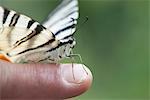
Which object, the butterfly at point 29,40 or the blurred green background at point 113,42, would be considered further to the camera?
the blurred green background at point 113,42

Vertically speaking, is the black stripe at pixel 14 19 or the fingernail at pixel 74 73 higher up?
the black stripe at pixel 14 19

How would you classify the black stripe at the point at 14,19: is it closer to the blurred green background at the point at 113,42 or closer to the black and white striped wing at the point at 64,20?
the black and white striped wing at the point at 64,20

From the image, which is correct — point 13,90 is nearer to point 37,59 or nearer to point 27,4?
point 37,59

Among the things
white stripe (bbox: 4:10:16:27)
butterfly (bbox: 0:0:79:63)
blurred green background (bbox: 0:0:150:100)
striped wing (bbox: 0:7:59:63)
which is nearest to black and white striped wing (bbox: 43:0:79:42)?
butterfly (bbox: 0:0:79:63)

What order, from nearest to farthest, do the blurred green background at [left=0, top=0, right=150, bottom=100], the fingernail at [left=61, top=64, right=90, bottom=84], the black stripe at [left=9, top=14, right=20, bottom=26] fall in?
the black stripe at [left=9, top=14, right=20, bottom=26], the fingernail at [left=61, top=64, right=90, bottom=84], the blurred green background at [left=0, top=0, right=150, bottom=100]

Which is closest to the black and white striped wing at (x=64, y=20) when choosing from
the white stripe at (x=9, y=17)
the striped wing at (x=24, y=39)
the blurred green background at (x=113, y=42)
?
the striped wing at (x=24, y=39)

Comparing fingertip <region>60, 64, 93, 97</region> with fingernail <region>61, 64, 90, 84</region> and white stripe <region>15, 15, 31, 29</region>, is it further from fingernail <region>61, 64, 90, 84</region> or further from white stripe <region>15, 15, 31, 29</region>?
white stripe <region>15, 15, 31, 29</region>
